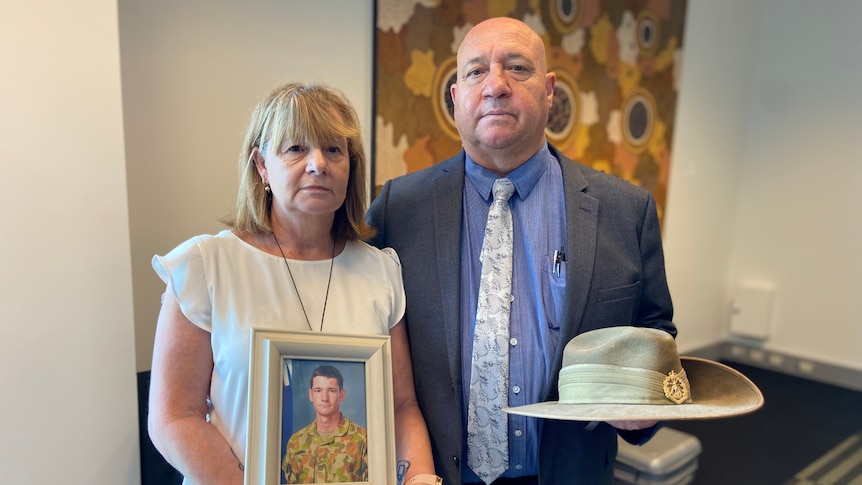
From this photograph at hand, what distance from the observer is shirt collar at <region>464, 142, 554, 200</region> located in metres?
1.48

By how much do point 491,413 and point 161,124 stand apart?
4.80 feet

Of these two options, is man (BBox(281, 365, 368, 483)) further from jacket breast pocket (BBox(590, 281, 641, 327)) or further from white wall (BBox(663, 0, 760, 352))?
white wall (BBox(663, 0, 760, 352))

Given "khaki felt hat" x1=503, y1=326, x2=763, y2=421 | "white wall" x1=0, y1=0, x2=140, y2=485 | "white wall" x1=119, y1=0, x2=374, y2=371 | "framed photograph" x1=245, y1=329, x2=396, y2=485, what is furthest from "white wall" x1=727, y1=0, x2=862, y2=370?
"white wall" x1=0, y1=0, x2=140, y2=485

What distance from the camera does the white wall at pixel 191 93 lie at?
6.39 ft

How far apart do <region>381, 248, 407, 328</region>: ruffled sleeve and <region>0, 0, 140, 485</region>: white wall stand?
767 mm

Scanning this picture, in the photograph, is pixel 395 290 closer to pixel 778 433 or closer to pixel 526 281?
pixel 526 281

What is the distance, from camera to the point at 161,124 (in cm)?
200

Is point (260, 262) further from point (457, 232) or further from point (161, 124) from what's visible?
point (161, 124)

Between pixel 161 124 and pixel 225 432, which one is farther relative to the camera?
pixel 161 124

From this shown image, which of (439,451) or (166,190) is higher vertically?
(166,190)

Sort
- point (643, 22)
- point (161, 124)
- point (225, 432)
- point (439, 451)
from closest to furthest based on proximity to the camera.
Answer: point (225, 432) → point (439, 451) → point (161, 124) → point (643, 22)

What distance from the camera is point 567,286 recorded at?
1389 mm

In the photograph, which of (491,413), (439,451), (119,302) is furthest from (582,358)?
(119,302)

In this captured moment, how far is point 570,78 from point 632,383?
2671mm
